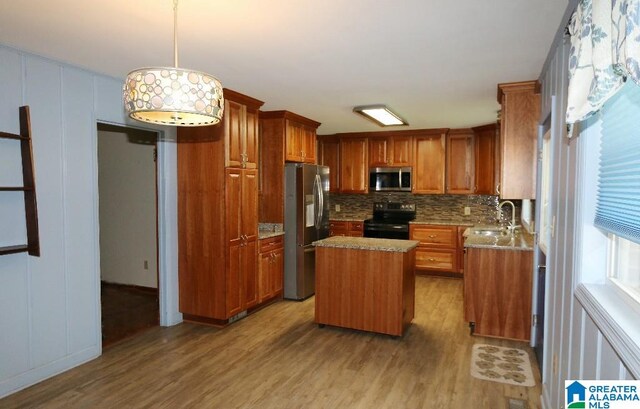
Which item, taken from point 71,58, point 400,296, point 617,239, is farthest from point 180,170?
point 617,239

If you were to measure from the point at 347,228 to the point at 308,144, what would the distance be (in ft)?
5.86

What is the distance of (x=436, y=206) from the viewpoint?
667cm

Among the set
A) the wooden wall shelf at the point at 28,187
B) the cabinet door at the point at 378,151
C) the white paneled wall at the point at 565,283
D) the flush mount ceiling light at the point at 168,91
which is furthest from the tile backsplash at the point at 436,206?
the flush mount ceiling light at the point at 168,91

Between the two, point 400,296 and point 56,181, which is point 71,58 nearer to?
point 56,181

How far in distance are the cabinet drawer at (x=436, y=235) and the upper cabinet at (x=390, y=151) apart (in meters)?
1.06

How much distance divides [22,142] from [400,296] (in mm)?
3098

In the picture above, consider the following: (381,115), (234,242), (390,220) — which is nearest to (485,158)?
(390,220)

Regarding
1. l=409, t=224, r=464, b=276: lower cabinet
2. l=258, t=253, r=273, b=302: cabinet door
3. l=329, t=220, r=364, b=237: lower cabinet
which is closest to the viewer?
l=258, t=253, r=273, b=302: cabinet door

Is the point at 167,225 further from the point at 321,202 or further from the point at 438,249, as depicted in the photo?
the point at 438,249

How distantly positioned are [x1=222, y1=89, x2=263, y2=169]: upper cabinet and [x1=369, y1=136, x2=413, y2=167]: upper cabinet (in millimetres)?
Result: 2744

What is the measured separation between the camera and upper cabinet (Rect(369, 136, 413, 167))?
6.43m

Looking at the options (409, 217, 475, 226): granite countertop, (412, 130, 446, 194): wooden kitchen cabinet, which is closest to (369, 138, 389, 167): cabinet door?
(412, 130, 446, 194): wooden kitchen cabinet

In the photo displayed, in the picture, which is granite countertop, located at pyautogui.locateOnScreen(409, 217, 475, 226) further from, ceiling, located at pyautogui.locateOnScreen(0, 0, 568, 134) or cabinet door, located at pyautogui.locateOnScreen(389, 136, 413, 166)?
ceiling, located at pyautogui.locateOnScreen(0, 0, 568, 134)

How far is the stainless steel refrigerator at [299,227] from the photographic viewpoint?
4.88 metres
